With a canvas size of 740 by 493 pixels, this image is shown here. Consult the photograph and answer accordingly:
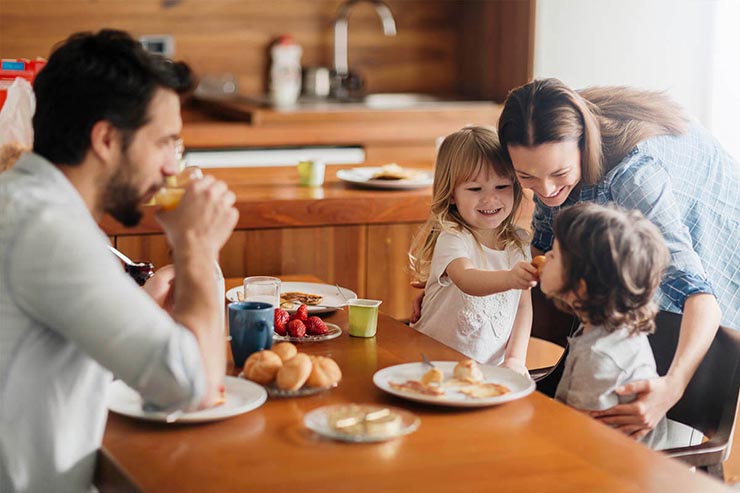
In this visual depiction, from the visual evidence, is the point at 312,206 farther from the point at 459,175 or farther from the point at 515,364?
the point at 515,364

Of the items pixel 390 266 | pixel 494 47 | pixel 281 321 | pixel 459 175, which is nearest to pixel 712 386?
pixel 459 175

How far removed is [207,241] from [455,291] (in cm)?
98

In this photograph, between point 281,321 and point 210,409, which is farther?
point 281,321

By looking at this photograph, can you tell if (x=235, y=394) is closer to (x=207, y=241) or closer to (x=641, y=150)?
(x=207, y=241)

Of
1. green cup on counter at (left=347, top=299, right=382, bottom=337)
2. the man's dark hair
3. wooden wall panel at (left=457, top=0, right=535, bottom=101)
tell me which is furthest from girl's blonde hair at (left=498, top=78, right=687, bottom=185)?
wooden wall panel at (left=457, top=0, right=535, bottom=101)

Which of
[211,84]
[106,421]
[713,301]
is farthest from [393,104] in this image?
[106,421]

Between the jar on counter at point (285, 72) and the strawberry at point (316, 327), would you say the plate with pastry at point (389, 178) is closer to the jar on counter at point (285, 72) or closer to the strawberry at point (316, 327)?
the strawberry at point (316, 327)

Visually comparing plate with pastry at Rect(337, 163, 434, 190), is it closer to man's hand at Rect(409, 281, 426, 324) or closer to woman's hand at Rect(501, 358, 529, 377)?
man's hand at Rect(409, 281, 426, 324)

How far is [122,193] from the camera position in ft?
5.19

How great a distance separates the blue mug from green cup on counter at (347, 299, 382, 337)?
0.24 m

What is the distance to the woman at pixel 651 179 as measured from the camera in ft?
6.66

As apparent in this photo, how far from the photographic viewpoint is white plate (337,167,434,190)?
3.41 m

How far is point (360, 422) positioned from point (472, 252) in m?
0.93

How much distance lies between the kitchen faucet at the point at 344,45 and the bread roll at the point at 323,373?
3743 millimetres
